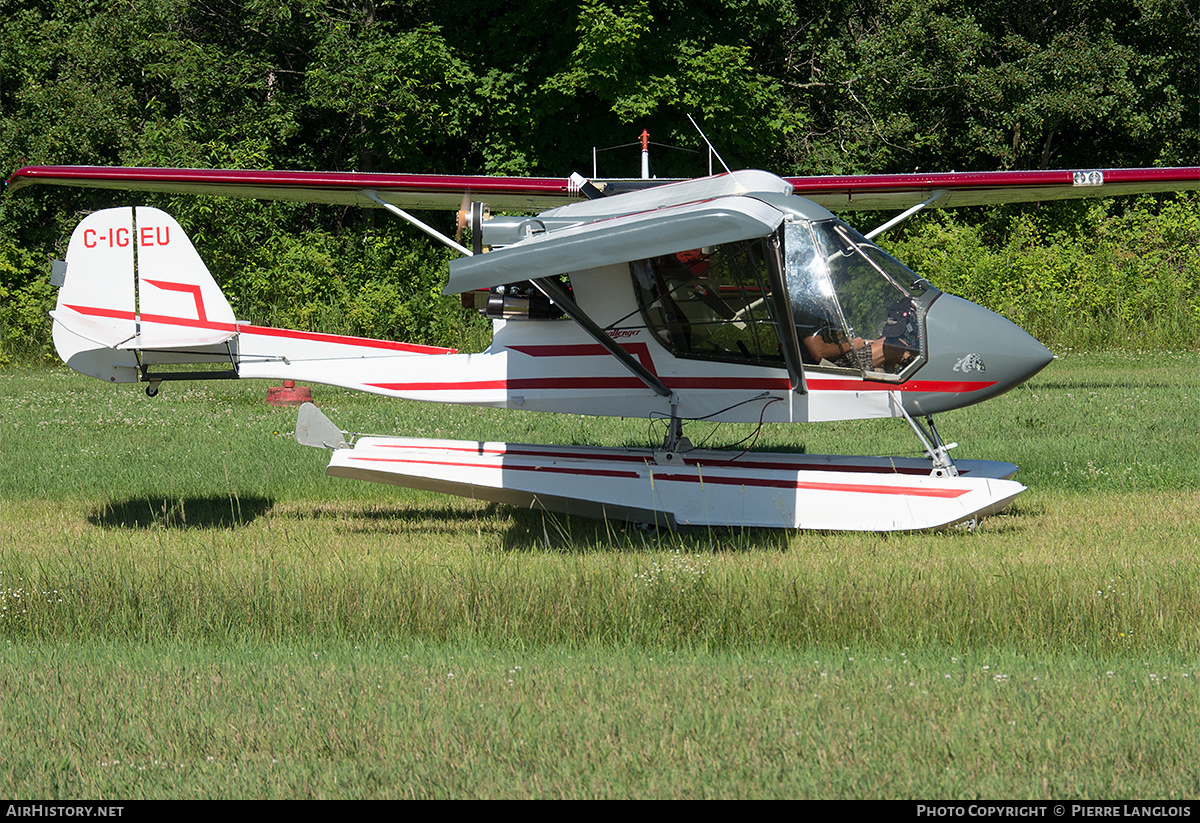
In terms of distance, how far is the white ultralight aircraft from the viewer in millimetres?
7625

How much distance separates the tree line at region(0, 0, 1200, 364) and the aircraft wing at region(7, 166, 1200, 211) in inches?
485

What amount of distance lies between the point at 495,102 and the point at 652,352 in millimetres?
19523

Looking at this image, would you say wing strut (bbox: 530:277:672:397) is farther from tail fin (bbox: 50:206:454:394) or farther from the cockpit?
tail fin (bbox: 50:206:454:394)

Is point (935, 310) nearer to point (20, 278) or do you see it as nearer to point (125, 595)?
point (125, 595)

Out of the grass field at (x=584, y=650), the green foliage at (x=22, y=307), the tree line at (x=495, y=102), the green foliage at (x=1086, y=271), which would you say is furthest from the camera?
the tree line at (x=495, y=102)

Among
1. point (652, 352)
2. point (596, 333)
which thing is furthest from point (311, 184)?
point (652, 352)

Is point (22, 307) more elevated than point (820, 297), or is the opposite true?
point (820, 297)

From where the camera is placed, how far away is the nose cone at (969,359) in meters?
7.69

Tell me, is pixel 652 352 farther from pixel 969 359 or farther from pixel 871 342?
pixel 969 359

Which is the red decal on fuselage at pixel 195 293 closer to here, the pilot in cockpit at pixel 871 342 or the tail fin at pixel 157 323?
the tail fin at pixel 157 323

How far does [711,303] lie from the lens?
806 cm

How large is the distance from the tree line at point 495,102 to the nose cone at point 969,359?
17.1 meters

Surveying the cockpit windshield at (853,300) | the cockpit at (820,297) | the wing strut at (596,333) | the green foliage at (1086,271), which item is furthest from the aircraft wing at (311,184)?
the green foliage at (1086,271)

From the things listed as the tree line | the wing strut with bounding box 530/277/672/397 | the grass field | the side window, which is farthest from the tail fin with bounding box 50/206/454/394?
the tree line
